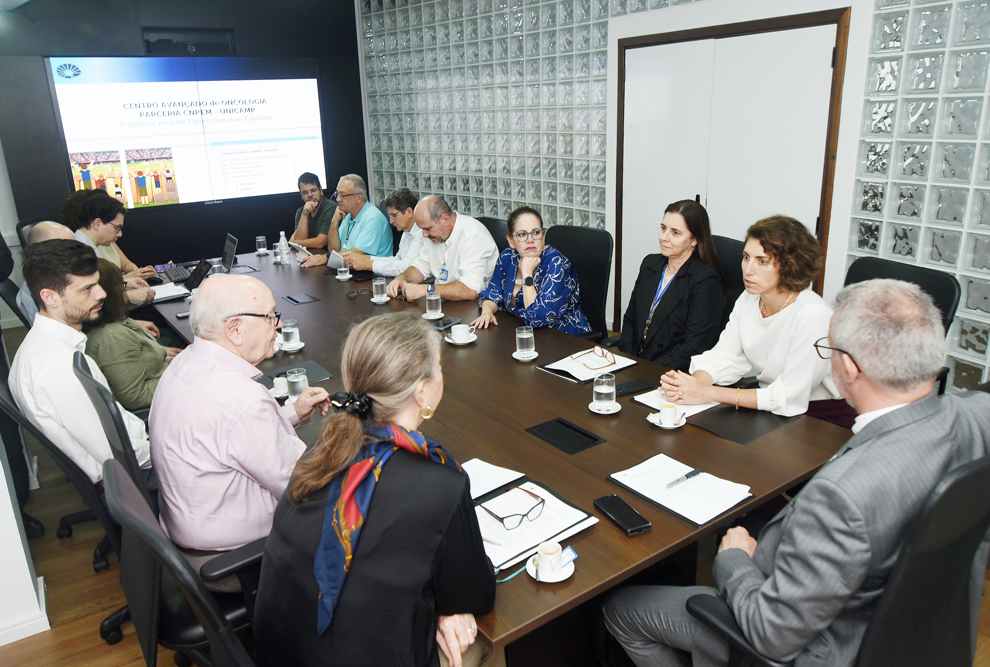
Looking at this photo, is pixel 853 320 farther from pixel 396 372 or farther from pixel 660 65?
pixel 660 65

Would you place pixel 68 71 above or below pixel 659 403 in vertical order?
above

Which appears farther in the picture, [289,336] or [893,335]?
[289,336]

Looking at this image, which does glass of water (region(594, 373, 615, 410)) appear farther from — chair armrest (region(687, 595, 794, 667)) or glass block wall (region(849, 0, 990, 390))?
glass block wall (region(849, 0, 990, 390))

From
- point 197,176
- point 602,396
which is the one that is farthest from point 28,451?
point 197,176

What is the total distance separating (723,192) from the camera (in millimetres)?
4395

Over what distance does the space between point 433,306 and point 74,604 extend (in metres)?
1.88

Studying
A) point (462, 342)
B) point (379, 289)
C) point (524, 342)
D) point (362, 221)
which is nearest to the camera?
point (524, 342)

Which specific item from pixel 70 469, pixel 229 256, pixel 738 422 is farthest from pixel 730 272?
pixel 229 256

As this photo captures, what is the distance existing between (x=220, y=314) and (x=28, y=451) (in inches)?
95.4

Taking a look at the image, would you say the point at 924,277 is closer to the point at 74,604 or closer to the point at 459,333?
the point at 459,333

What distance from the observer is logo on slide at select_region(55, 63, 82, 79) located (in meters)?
5.75

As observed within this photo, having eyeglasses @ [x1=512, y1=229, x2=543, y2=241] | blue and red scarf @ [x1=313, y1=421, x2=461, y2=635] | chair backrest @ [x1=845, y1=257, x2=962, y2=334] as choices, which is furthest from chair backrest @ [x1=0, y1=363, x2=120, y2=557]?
chair backrest @ [x1=845, y1=257, x2=962, y2=334]

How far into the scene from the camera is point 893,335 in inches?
52.7

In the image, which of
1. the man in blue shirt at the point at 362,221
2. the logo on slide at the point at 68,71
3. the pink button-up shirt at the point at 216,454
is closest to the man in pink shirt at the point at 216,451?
the pink button-up shirt at the point at 216,454
